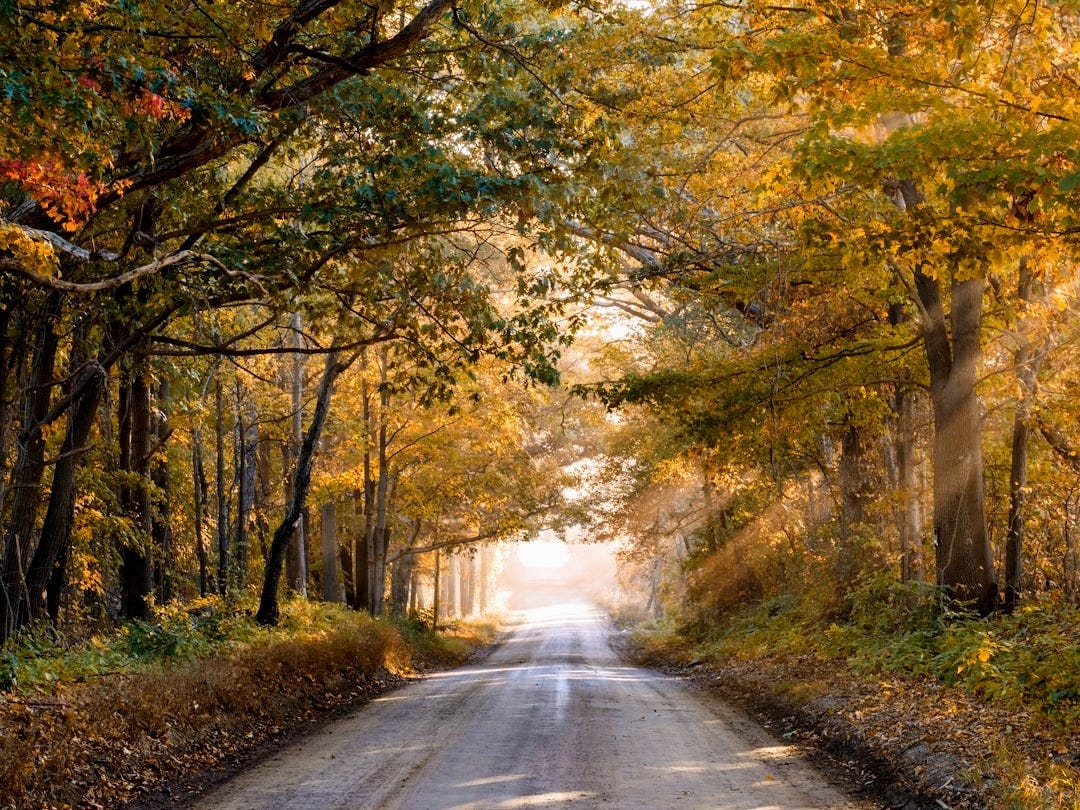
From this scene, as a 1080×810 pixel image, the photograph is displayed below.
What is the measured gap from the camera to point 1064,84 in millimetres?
7762

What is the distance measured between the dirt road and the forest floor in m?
0.48

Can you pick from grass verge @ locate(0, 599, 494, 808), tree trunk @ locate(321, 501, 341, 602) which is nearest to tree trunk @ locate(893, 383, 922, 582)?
grass verge @ locate(0, 599, 494, 808)

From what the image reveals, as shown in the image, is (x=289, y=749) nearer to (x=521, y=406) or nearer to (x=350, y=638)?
(x=350, y=638)

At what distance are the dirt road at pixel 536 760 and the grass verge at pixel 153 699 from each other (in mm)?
804

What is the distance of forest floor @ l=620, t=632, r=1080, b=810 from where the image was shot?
669cm

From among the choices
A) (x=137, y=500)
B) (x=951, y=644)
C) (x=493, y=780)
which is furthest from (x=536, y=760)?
(x=137, y=500)

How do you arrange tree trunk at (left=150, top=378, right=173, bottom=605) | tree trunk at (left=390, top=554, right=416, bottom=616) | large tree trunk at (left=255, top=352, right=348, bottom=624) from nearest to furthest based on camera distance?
1. large tree trunk at (left=255, top=352, right=348, bottom=624)
2. tree trunk at (left=150, top=378, right=173, bottom=605)
3. tree trunk at (left=390, top=554, right=416, bottom=616)

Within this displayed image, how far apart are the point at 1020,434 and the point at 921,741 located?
875 cm

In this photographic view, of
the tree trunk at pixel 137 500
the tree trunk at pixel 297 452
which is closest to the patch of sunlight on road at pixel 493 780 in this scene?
the tree trunk at pixel 137 500

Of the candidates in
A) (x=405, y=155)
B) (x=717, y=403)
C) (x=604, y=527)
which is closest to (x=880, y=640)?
(x=717, y=403)

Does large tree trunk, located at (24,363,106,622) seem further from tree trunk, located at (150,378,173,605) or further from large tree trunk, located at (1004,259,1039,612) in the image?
large tree trunk, located at (1004,259,1039,612)

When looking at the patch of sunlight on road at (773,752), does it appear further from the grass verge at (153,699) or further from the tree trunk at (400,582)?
the tree trunk at (400,582)

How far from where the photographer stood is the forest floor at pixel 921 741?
6.69 metres

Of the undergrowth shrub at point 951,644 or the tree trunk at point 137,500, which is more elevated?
the tree trunk at point 137,500
